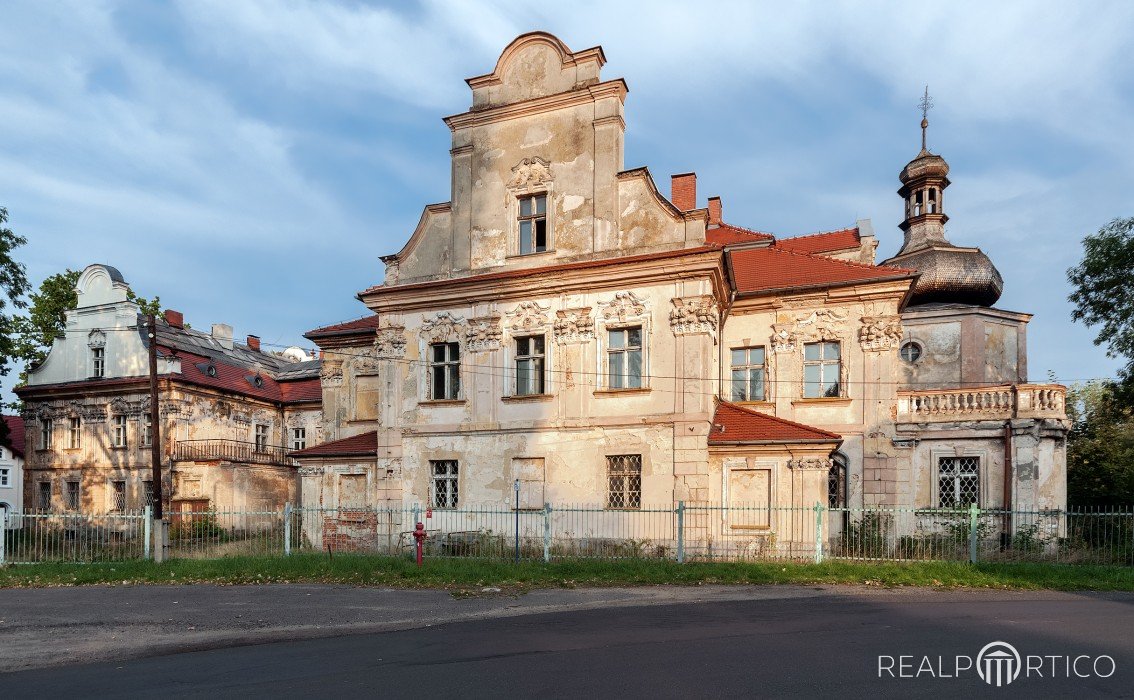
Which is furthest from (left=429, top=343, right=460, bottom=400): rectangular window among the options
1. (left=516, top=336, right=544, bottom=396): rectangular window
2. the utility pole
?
the utility pole

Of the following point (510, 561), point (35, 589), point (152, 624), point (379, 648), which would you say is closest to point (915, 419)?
point (510, 561)

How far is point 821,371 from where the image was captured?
74.9 feet

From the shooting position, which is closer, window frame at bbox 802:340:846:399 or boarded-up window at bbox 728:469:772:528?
boarded-up window at bbox 728:469:772:528

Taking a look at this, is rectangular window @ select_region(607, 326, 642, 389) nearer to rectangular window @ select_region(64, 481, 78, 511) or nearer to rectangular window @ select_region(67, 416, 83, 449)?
rectangular window @ select_region(67, 416, 83, 449)

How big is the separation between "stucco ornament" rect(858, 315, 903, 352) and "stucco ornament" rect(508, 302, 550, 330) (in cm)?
899

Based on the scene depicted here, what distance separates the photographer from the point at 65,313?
37.8 m

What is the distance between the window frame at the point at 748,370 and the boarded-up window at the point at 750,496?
13.0ft

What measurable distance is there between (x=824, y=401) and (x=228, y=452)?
1005 inches

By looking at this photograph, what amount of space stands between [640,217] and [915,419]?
951 centimetres

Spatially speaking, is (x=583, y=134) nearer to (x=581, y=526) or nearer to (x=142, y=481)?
(x=581, y=526)

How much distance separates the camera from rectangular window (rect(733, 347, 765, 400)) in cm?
2342

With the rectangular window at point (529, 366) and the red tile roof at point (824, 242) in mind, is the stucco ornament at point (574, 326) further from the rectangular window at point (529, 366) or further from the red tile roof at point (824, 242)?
the red tile roof at point (824, 242)

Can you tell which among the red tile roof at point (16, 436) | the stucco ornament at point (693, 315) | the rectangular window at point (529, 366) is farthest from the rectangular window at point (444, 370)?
the red tile roof at point (16, 436)

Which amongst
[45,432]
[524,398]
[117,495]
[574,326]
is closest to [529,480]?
[524,398]
